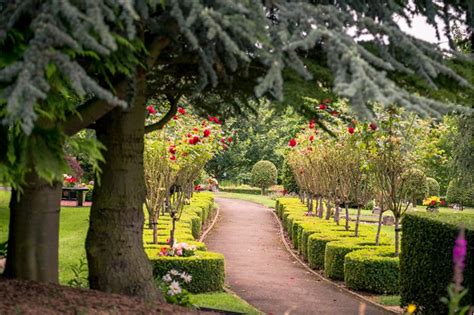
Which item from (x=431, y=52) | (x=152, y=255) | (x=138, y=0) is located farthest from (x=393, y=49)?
(x=152, y=255)

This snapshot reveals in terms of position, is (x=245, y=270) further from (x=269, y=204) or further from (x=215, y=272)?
(x=269, y=204)

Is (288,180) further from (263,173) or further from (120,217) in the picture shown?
(120,217)

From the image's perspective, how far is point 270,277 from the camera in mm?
12727

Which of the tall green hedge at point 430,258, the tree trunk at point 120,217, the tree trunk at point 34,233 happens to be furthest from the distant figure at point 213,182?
the tree trunk at point 34,233

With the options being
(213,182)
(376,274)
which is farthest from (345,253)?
(213,182)

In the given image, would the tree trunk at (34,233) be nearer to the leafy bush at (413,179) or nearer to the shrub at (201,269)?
the shrub at (201,269)

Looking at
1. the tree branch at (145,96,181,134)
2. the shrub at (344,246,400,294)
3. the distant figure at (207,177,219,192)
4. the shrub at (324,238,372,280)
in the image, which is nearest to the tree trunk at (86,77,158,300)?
the tree branch at (145,96,181,134)

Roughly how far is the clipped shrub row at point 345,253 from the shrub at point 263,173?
23.9 metres

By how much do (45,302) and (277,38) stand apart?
8.34 ft

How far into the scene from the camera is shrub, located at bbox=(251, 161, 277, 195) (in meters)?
41.9

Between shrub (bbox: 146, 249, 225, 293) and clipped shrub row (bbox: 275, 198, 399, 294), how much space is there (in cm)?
249

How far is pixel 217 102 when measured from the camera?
6.62 metres

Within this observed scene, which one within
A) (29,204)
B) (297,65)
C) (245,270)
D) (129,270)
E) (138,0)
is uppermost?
(138,0)

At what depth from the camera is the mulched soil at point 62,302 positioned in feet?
15.2
